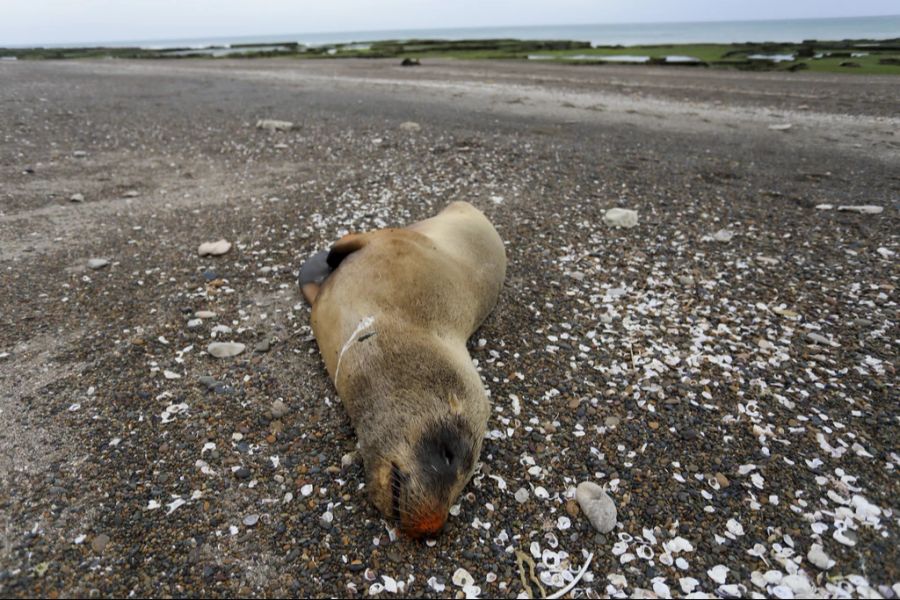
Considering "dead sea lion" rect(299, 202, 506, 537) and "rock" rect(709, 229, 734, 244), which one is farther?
"rock" rect(709, 229, 734, 244)

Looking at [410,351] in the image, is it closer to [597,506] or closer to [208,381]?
[597,506]

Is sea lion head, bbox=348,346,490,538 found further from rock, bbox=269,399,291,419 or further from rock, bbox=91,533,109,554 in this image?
rock, bbox=91,533,109,554

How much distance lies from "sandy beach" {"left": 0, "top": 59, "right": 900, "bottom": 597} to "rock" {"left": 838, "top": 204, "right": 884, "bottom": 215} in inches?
1.2

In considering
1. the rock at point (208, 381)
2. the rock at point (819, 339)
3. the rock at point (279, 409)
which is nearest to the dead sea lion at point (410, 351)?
the rock at point (279, 409)

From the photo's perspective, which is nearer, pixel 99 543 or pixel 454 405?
pixel 99 543

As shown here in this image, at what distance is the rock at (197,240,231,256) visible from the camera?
5.92 meters

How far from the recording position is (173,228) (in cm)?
654

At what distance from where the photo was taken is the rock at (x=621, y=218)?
6.91 meters

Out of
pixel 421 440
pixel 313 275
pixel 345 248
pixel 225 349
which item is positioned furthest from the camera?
pixel 313 275

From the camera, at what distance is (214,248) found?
19.6 feet

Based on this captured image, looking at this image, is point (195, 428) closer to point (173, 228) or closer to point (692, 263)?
point (173, 228)

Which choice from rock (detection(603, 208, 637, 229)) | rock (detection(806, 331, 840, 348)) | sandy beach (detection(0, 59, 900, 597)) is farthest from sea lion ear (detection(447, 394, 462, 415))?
rock (detection(603, 208, 637, 229))

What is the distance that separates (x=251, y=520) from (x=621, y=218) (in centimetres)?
574

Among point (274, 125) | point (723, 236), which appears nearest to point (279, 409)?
point (723, 236)
